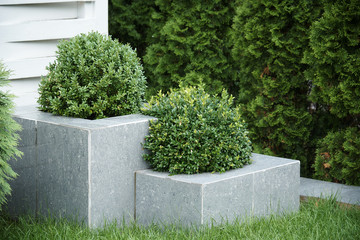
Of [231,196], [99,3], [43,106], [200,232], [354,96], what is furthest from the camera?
[99,3]

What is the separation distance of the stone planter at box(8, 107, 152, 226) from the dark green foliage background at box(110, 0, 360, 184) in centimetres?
88

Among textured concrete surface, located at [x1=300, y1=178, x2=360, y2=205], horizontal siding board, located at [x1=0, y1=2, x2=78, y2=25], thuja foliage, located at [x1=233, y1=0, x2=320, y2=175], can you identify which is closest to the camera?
textured concrete surface, located at [x1=300, y1=178, x2=360, y2=205]

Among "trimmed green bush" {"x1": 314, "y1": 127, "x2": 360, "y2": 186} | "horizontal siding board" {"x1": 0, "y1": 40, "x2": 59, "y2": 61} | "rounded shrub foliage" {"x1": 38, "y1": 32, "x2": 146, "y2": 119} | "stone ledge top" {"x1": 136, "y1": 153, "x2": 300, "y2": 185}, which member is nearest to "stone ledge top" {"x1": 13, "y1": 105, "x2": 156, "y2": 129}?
"rounded shrub foliage" {"x1": 38, "y1": 32, "x2": 146, "y2": 119}

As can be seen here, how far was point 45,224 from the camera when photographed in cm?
421

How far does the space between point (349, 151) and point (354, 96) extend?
58cm

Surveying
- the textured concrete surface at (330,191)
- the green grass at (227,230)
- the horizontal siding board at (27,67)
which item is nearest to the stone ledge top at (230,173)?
the green grass at (227,230)

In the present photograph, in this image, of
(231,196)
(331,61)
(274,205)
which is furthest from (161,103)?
(331,61)

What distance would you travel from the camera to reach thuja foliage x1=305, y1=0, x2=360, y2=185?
5164 millimetres

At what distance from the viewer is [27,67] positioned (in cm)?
558

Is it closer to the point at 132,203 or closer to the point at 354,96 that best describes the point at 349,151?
the point at 354,96

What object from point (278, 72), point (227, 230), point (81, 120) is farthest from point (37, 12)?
point (227, 230)

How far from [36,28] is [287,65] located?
9.46 ft

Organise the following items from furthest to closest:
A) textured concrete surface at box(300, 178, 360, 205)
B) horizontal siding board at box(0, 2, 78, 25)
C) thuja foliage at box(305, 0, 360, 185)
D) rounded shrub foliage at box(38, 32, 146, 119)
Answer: horizontal siding board at box(0, 2, 78, 25)
thuja foliage at box(305, 0, 360, 185)
textured concrete surface at box(300, 178, 360, 205)
rounded shrub foliage at box(38, 32, 146, 119)

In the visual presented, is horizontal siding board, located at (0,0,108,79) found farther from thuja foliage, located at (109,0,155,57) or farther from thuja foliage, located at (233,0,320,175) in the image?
thuja foliage, located at (109,0,155,57)
